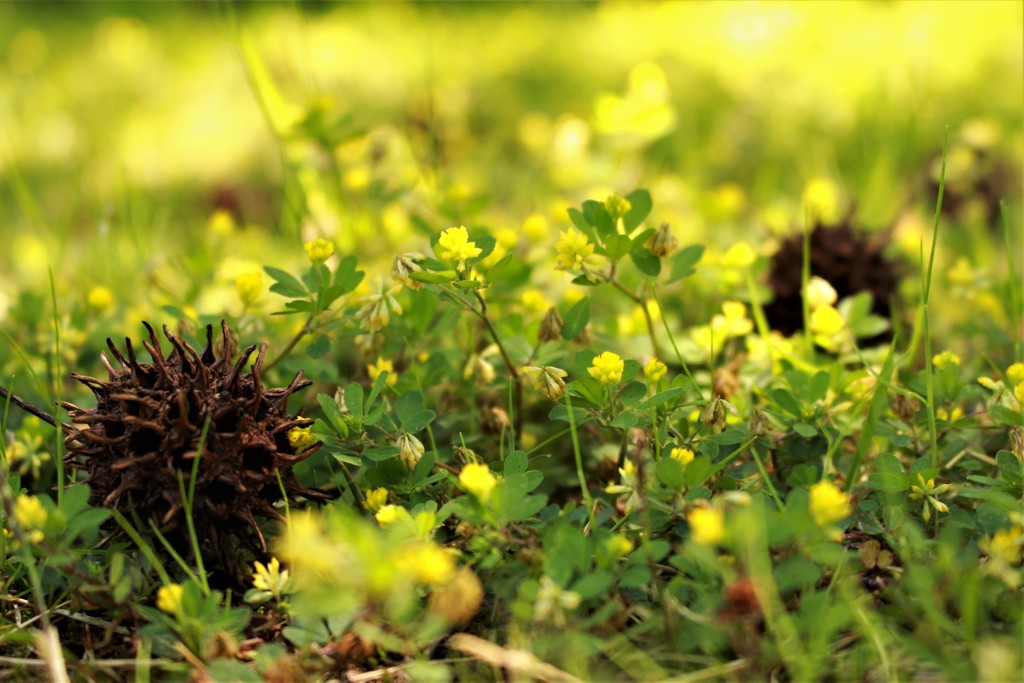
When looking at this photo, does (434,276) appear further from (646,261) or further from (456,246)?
(646,261)

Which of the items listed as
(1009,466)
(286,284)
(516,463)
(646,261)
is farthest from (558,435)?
(1009,466)

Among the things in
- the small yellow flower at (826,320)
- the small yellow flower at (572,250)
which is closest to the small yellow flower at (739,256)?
the small yellow flower at (826,320)

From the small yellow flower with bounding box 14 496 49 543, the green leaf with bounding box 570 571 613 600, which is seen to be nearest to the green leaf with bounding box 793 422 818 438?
the green leaf with bounding box 570 571 613 600

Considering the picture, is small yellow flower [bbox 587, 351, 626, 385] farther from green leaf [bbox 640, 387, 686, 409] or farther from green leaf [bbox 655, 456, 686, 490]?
green leaf [bbox 655, 456, 686, 490]

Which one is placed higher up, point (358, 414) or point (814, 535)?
point (358, 414)

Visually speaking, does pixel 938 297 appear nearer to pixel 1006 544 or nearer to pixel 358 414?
pixel 1006 544

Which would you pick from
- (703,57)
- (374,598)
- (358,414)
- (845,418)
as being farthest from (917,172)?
(374,598)
